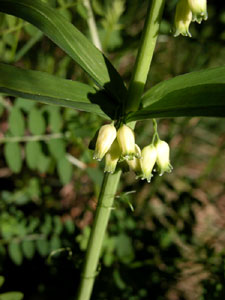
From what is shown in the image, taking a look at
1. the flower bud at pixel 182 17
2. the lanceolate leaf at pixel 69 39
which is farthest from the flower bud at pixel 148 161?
the flower bud at pixel 182 17

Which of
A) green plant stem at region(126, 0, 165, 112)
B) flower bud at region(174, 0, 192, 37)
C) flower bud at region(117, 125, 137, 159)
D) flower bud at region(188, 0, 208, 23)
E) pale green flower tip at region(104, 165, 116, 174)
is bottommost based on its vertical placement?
pale green flower tip at region(104, 165, 116, 174)

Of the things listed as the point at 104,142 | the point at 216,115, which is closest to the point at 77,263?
the point at 104,142

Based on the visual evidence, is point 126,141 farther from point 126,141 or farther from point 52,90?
point 52,90

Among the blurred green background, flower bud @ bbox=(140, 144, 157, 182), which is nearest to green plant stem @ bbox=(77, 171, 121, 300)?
flower bud @ bbox=(140, 144, 157, 182)

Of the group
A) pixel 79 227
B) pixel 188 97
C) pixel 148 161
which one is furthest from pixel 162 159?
pixel 79 227

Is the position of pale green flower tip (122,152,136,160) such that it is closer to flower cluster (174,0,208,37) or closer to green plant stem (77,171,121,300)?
green plant stem (77,171,121,300)

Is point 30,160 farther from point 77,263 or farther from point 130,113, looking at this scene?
point 130,113
